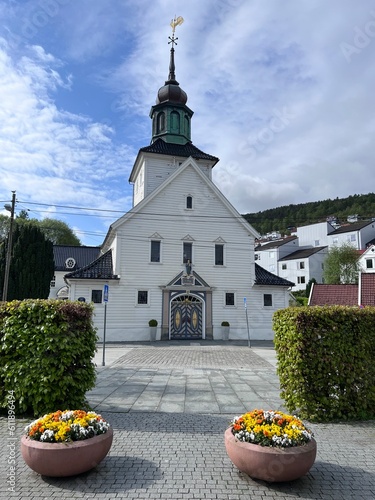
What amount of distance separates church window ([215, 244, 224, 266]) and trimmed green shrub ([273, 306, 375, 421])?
2054 centimetres

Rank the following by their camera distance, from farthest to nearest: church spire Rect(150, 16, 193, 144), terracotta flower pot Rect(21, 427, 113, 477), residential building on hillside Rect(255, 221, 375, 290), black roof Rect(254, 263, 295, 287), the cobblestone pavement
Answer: residential building on hillside Rect(255, 221, 375, 290)
church spire Rect(150, 16, 193, 144)
black roof Rect(254, 263, 295, 287)
terracotta flower pot Rect(21, 427, 113, 477)
the cobblestone pavement

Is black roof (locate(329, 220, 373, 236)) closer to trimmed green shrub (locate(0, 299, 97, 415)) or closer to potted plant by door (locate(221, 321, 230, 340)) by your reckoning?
potted plant by door (locate(221, 321, 230, 340))

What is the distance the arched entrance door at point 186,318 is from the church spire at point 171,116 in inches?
578

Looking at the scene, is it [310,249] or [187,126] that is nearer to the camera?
[187,126]

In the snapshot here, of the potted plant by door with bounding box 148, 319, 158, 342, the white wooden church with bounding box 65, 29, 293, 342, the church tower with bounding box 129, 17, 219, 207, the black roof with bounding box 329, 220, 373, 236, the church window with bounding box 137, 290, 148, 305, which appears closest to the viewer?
the potted plant by door with bounding box 148, 319, 158, 342

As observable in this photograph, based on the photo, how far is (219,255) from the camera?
28000mm

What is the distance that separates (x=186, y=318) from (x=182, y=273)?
10.5ft

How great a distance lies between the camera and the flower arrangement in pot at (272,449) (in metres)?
4.38

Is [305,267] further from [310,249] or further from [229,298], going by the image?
[229,298]

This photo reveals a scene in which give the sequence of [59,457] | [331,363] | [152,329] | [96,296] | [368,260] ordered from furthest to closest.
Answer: [368,260]
[96,296]
[152,329]
[331,363]
[59,457]

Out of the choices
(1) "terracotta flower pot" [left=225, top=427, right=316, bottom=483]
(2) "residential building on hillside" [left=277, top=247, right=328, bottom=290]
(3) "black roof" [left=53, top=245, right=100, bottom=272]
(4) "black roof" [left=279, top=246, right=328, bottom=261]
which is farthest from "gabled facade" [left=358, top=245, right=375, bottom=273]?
(1) "terracotta flower pot" [left=225, top=427, right=316, bottom=483]

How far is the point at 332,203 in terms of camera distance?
117 m

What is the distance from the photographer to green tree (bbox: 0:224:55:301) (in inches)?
1071

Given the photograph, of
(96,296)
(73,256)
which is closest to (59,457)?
(96,296)
